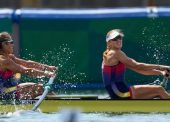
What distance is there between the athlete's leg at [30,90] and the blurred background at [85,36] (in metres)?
4.09

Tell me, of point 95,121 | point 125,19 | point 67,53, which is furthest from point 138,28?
point 95,121

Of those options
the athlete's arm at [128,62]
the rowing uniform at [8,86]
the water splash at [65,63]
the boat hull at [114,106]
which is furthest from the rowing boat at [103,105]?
the water splash at [65,63]

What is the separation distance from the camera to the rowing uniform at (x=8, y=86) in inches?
461

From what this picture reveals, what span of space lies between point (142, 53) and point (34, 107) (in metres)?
5.54

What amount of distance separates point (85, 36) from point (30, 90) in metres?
5.05

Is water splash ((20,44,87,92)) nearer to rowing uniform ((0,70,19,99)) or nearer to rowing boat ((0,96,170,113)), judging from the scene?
rowing uniform ((0,70,19,99))

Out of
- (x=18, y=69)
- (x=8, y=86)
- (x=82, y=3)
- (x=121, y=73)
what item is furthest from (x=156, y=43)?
(x=82, y=3)

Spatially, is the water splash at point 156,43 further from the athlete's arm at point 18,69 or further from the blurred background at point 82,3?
the blurred background at point 82,3

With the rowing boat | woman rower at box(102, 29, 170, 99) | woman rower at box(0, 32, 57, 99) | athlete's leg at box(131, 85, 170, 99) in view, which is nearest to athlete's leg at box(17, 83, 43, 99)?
woman rower at box(0, 32, 57, 99)

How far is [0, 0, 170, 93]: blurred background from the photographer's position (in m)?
16.4

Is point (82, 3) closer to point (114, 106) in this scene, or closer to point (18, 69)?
point (18, 69)

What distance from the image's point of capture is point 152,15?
16.5 m

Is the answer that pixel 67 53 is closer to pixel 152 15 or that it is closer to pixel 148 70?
pixel 152 15

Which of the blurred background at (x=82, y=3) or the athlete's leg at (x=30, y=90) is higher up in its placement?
the blurred background at (x=82, y=3)
